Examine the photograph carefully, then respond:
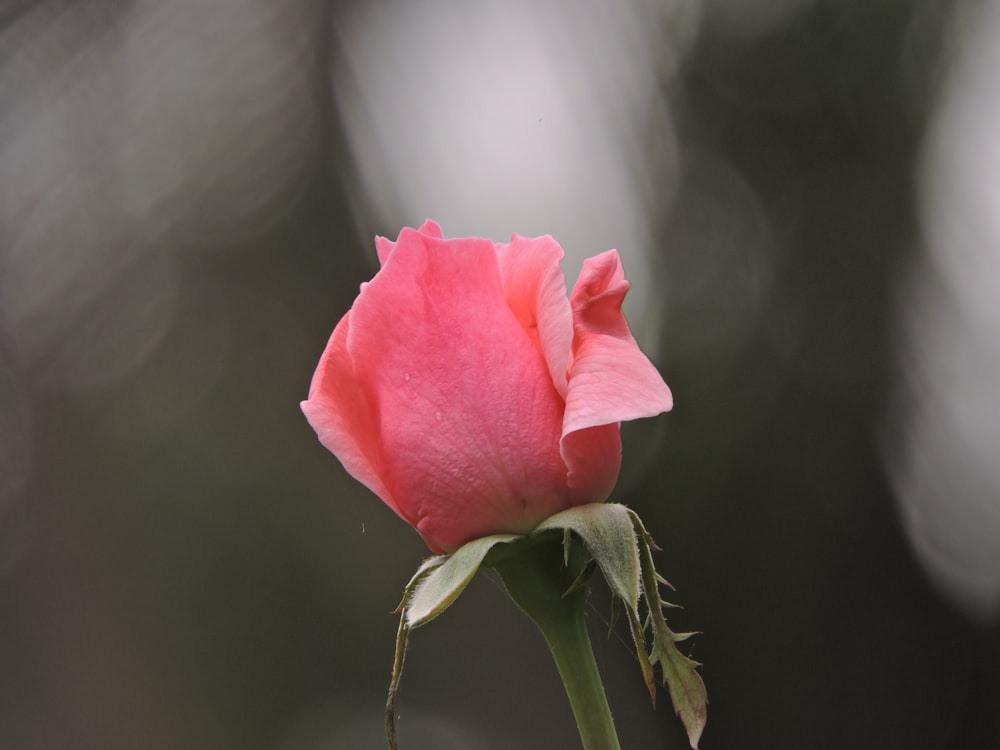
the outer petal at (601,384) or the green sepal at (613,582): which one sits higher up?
the outer petal at (601,384)

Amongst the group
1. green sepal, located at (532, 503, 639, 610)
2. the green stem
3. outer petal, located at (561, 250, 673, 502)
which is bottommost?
the green stem

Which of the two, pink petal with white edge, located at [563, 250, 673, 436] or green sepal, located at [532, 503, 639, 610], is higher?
pink petal with white edge, located at [563, 250, 673, 436]

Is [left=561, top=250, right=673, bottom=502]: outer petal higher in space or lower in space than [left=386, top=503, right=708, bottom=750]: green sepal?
higher

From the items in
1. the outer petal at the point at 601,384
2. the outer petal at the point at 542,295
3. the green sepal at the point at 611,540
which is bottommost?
the green sepal at the point at 611,540
